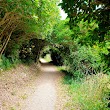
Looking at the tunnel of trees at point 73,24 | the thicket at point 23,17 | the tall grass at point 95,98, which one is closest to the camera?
the tunnel of trees at point 73,24

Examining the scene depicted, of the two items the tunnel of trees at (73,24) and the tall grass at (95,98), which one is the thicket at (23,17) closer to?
Answer: the tunnel of trees at (73,24)

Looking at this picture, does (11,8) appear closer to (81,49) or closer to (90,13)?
(90,13)

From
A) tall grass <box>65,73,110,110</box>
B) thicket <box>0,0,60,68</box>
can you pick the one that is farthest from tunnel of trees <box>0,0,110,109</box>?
tall grass <box>65,73,110,110</box>

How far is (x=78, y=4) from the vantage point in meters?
4.34

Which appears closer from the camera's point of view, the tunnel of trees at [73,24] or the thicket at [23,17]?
the tunnel of trees at [73,24]

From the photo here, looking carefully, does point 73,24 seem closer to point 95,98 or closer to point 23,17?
point 95,98

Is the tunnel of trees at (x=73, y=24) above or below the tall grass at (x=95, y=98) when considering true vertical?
above

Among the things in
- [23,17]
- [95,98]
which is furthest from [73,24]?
[23,17]

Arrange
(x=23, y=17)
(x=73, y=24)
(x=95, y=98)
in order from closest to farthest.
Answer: (x=73, y=24) < (x=95, y=98) < (x=23, y=17)

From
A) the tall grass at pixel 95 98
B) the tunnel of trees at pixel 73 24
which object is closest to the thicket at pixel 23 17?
the tunnel of trees at pixel 73 24

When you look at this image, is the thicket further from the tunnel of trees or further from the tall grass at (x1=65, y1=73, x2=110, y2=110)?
the tall grass at (x1=65, y1=73, x2=110, y2=110)

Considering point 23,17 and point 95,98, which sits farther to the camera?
point 23,17

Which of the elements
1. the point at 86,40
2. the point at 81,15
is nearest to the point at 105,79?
the point at 86,40

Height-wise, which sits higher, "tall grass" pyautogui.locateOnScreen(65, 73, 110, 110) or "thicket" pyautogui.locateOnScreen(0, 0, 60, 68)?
"thicket" pyautogui.locateOnScreen(0, 0, 60, 68)
